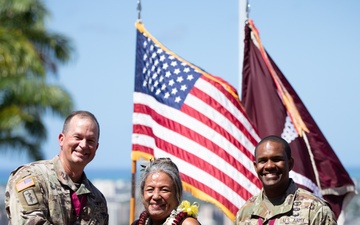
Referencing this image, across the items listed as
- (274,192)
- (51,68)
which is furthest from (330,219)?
(51,68)

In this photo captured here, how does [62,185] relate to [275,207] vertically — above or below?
above

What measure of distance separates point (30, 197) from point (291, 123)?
492cm

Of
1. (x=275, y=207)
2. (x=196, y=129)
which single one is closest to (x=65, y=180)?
(x=275, y=207)

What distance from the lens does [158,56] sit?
10.3m

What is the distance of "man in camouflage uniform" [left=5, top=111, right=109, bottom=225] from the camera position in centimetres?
596

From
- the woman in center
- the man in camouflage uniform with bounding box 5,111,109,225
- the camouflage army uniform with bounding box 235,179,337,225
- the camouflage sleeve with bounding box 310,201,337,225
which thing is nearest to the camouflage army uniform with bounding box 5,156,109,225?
the man in camouflage uniform with bounding box 5,111,109,225

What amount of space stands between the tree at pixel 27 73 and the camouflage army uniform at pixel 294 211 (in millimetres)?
18088

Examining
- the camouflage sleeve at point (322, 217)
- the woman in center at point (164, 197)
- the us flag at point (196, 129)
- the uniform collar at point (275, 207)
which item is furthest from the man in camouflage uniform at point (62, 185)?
the us flag at point (196, 129)

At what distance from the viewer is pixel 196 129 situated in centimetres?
995

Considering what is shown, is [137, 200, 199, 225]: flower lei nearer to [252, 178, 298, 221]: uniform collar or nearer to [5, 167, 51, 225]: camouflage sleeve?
[252, 178, 298, 221]: uniform collar

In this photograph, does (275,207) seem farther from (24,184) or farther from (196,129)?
(196,129)

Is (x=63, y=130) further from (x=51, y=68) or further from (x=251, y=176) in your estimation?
(x=51, y=68)

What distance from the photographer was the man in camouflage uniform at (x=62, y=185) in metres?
5.96

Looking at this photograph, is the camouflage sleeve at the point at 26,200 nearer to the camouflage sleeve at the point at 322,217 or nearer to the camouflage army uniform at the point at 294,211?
the camouflage army uniform at the point at 294,211
